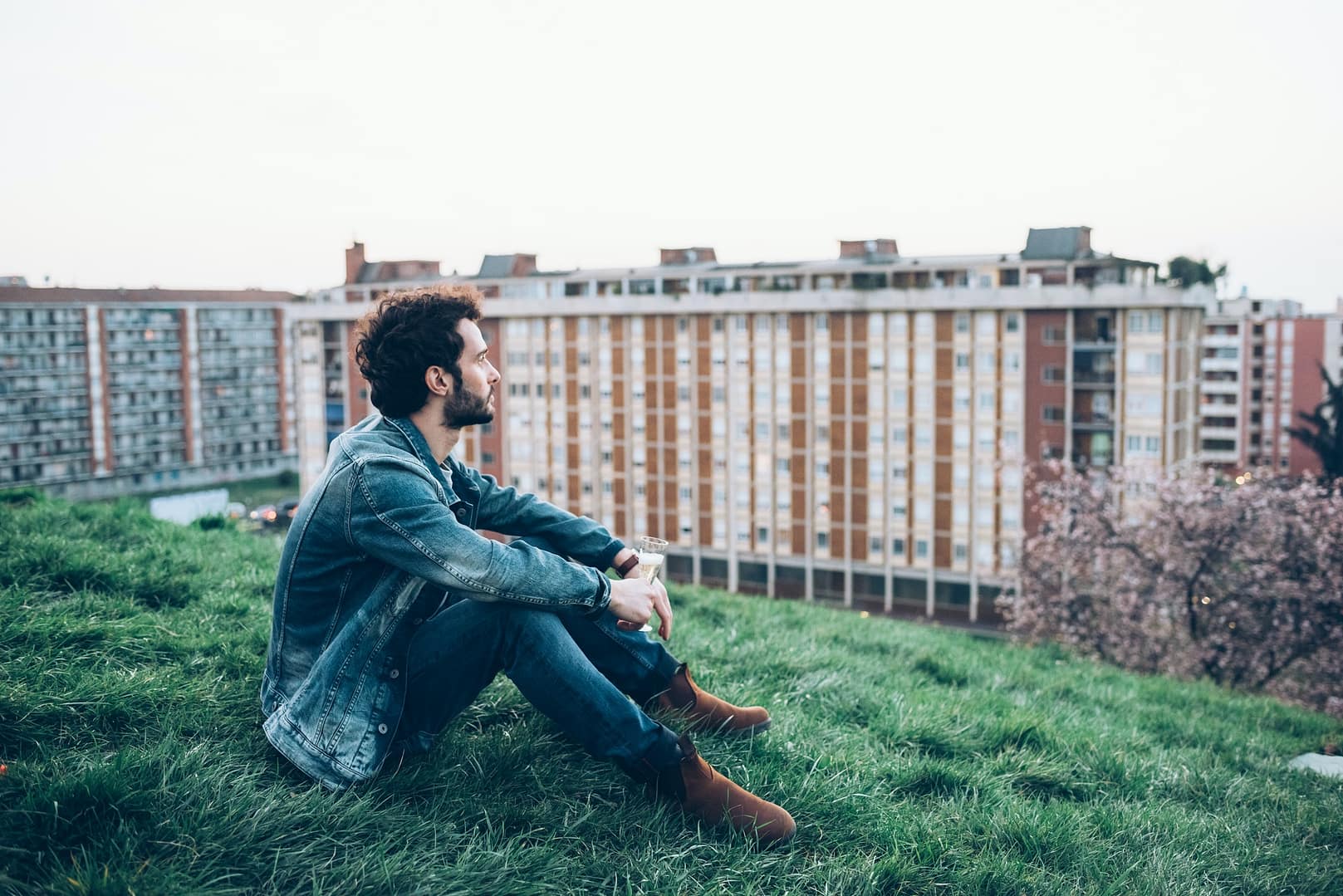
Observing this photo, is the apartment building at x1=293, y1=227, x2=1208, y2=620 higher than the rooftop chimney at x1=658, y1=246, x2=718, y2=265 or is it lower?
lower

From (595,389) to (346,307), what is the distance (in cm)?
1602

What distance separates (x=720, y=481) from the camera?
48906 millimetres

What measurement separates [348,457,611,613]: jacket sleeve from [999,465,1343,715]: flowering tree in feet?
51.4

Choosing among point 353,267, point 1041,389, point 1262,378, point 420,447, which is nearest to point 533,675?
point 420,447

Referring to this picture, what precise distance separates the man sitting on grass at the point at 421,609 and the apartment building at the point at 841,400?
3553cm

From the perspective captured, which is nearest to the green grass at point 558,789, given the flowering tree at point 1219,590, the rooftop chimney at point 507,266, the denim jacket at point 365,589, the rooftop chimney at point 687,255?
the denim jacket at point 365,589

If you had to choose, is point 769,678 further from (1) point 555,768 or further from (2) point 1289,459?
(2) point 1289,459

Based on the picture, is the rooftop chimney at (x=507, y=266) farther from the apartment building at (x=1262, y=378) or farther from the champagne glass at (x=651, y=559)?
the champagne glass at (x=651, y=559)

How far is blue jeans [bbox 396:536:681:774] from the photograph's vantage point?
3311mm

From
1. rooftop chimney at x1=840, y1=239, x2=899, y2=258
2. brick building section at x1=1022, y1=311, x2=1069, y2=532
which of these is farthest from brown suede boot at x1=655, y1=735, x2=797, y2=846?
rooftop chimney at x1=840, y1=239, x2=899, y2=258

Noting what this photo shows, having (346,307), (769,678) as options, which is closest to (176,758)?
(769,678)

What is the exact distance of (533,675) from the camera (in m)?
3.32

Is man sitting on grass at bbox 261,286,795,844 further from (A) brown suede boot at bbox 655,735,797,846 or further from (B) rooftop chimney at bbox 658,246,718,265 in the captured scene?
(B) rooftop chimney at bbox 658,246,718,265

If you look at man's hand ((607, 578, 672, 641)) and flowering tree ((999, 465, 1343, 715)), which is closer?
man's hand ((607, 578, 672, 641))
